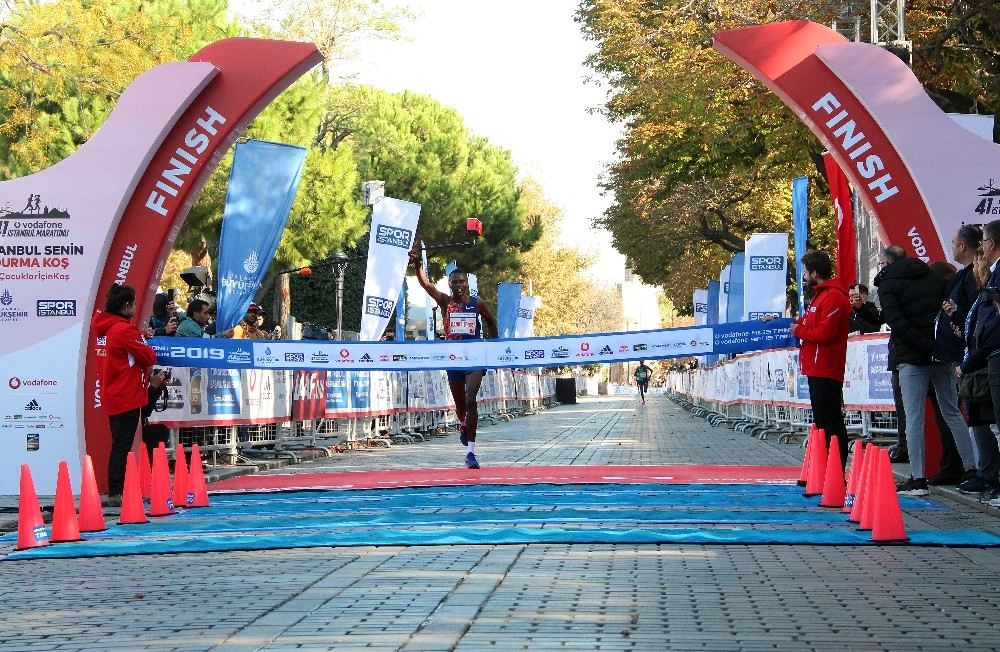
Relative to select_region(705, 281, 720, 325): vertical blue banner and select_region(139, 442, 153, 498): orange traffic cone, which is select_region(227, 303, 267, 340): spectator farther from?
select_region(705, 281, 720, 325): vertical blue banner

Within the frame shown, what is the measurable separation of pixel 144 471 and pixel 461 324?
4943 mm

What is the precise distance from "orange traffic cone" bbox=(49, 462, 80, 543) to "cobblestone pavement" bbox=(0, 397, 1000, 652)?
1.32 feet

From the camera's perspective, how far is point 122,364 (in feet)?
41.4

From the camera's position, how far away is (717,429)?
30.5m

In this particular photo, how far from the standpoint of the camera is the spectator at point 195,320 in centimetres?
1642

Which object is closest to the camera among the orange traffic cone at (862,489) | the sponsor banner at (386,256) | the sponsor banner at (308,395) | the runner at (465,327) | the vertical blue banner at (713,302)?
the orange traffic cone at (862,489)

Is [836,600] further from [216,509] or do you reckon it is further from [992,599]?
[216,509]

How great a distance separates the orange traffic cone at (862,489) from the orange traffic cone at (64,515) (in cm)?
532

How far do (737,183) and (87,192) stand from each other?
112 ft

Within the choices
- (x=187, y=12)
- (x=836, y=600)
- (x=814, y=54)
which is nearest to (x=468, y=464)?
(x=814, y=54)

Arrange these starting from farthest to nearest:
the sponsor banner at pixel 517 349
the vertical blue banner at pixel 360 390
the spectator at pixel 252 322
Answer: the vertical blue banner at pixel 360 390
the spectator at pixel 252 322
the sponsor banner at pixel 517 349

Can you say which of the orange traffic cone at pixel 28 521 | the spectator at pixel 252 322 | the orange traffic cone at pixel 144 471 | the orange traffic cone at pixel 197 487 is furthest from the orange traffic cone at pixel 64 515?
the spectator at pixel 252 322

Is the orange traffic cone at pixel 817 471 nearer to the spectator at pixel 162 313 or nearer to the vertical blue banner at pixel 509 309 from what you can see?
the spectator at pixel 162 313

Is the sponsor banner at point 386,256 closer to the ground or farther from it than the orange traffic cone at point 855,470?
farther from it
